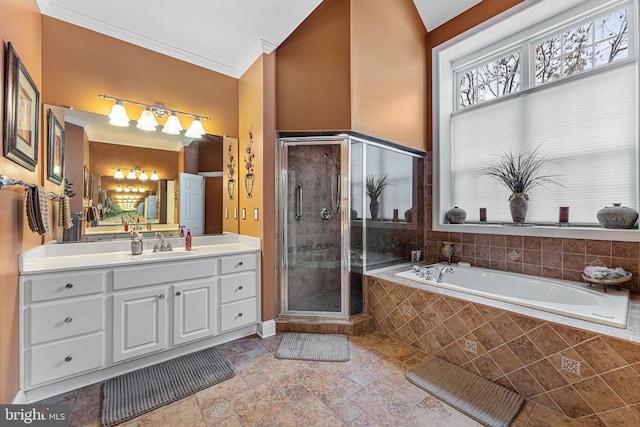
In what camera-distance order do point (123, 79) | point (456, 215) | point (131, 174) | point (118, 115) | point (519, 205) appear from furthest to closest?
point (456, 215)
point (519, 205)
point (131, 174)
point (123, 79)
point (118, 115)

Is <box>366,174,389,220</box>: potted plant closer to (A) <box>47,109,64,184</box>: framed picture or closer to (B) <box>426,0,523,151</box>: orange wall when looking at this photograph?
(B) <box>426,0,523,151</box>: orange wall

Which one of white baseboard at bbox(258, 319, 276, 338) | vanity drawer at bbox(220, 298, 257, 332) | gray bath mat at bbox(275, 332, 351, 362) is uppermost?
vanity drawer at bbox(220, 298, 257, 332)

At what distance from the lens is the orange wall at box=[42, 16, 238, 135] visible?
2.10 metres

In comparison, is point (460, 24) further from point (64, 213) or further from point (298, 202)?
point (64, 213)

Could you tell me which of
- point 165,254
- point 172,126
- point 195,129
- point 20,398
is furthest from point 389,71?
point 20,398

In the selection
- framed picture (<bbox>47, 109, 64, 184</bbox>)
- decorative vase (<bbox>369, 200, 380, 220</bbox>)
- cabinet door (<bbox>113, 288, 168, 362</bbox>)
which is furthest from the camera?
decorative vase (<bbox>369, 200, 380, 220</bbox>)

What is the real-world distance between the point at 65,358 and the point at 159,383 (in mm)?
574

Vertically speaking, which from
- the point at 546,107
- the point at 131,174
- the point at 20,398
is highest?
the point at 546,107

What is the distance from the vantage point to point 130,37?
93.4 inches

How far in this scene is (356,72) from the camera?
2520mm

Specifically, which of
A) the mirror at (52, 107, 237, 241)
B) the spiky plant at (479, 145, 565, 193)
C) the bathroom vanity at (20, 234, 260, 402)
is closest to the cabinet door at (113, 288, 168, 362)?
the bathroom vanity at (20, 234, 260, 402)

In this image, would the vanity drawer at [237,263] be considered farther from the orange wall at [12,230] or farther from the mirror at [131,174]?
the orange wall at [12,230]

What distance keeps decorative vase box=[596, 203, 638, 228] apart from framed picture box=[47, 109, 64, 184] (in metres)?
4.24

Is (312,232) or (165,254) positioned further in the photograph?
(312,232)
